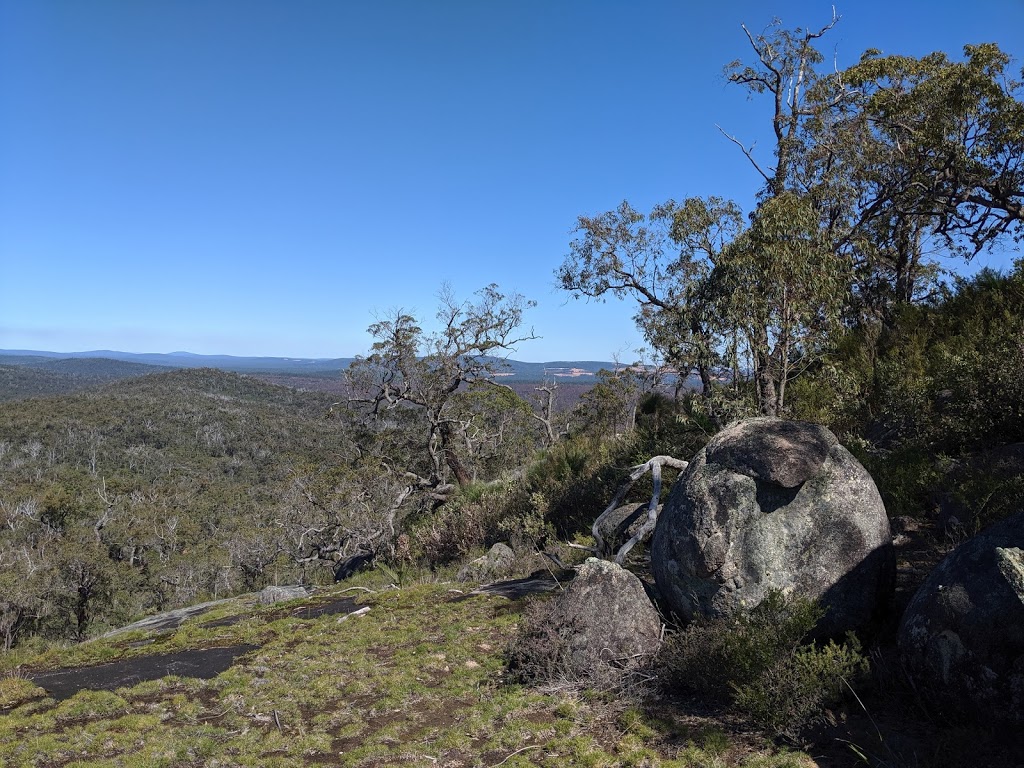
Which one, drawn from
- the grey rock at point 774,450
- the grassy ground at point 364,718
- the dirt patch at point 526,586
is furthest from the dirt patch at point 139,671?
the grey rock at point 774,450

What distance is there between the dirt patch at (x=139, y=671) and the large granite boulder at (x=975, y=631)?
628 cm

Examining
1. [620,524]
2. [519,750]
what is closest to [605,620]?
[519,750]

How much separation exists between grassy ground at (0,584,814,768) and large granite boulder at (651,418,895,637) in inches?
46.7

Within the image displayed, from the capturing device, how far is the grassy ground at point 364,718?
14.0ft

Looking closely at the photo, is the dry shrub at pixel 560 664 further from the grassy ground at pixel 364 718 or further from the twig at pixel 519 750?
the twig at pixel 519 750

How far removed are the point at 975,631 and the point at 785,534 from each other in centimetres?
152

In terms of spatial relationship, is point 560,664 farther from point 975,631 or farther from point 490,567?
point 490,567

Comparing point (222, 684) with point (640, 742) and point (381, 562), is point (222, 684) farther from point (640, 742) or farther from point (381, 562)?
point (381, 562)

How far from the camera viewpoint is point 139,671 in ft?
21.5

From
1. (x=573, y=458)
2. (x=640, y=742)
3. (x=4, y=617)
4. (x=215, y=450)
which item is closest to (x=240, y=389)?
(x=215, y=450)

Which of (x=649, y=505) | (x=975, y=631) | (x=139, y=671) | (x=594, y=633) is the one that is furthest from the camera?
(x=649, y=505)

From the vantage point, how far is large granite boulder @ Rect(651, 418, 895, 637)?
16.0 feet

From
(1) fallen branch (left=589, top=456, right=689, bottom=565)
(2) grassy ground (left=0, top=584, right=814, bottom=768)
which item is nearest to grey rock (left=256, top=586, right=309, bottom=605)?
(2) grassy ground (left=0, top=584, right=814, bottom=768)

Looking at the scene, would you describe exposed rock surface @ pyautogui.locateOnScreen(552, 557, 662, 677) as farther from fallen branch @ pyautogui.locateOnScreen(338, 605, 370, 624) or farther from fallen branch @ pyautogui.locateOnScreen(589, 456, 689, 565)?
fallen branch @ pyautogui.locateOnScreen(338, 605, 370, 624)
